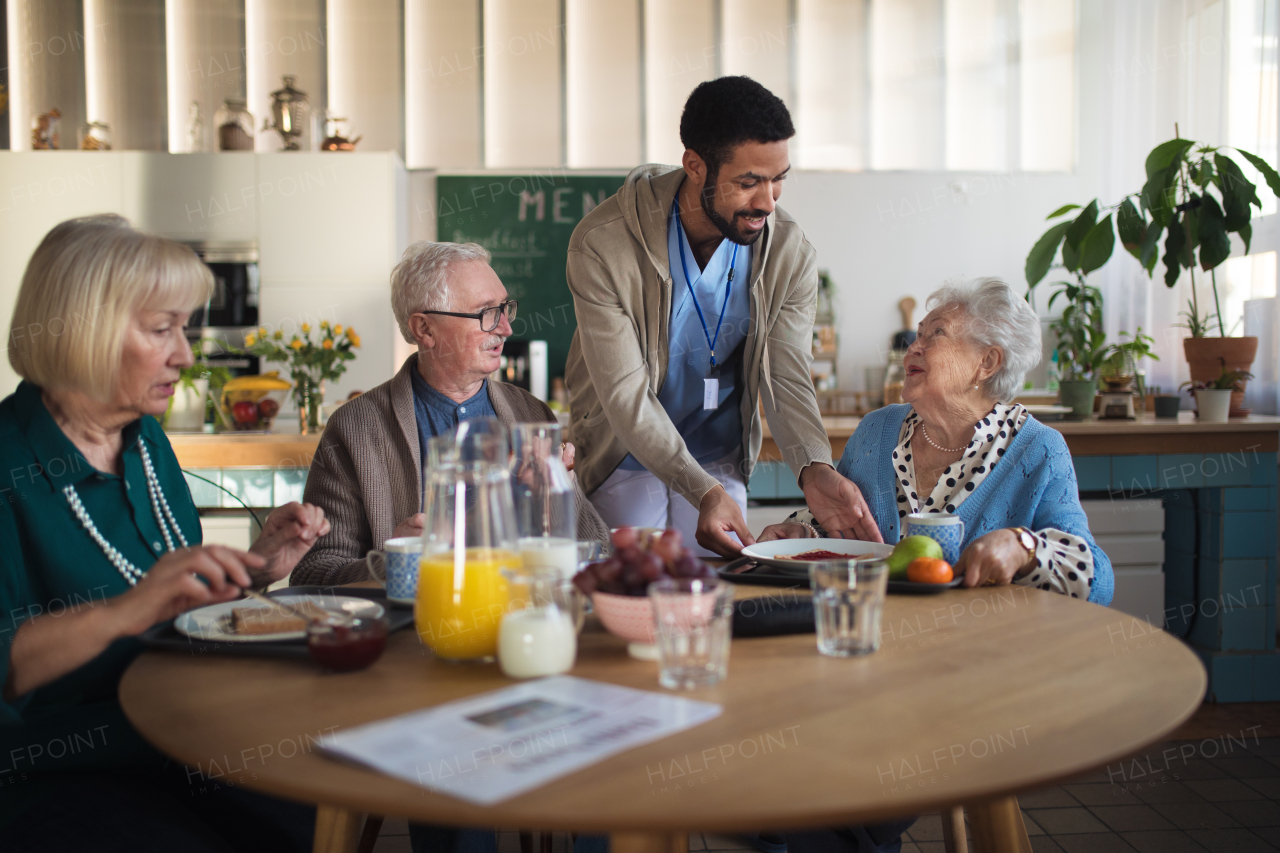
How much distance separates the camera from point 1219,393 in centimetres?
324

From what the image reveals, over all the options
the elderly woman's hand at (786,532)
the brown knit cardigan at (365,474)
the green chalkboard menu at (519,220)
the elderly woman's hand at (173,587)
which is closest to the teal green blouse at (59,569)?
the elderly woman's hand at (173,587)

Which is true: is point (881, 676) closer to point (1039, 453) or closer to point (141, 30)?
point (1039, 453)

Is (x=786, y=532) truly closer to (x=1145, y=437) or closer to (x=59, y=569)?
(x=59, y=569)

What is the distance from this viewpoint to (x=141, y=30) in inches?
210

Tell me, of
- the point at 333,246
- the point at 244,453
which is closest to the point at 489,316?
the point at 244,453

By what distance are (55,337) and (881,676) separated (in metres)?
1.04

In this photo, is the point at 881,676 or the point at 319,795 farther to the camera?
the point at 881,676

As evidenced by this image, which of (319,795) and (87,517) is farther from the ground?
(87,517)

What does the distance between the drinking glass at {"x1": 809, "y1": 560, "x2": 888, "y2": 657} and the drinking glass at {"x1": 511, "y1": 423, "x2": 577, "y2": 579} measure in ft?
0.92

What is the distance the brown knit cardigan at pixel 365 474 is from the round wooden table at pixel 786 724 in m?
0.62

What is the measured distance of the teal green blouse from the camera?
108 centimetres

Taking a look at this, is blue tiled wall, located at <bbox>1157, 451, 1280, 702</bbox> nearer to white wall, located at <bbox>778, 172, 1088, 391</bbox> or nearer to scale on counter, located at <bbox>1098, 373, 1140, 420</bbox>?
scale on counter, located at <bbox>1098, 373, 1140, 420</bbox>

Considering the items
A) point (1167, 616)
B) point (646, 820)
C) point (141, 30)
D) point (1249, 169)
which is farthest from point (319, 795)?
point (141, 30)

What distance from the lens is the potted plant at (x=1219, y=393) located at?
3.24 m
